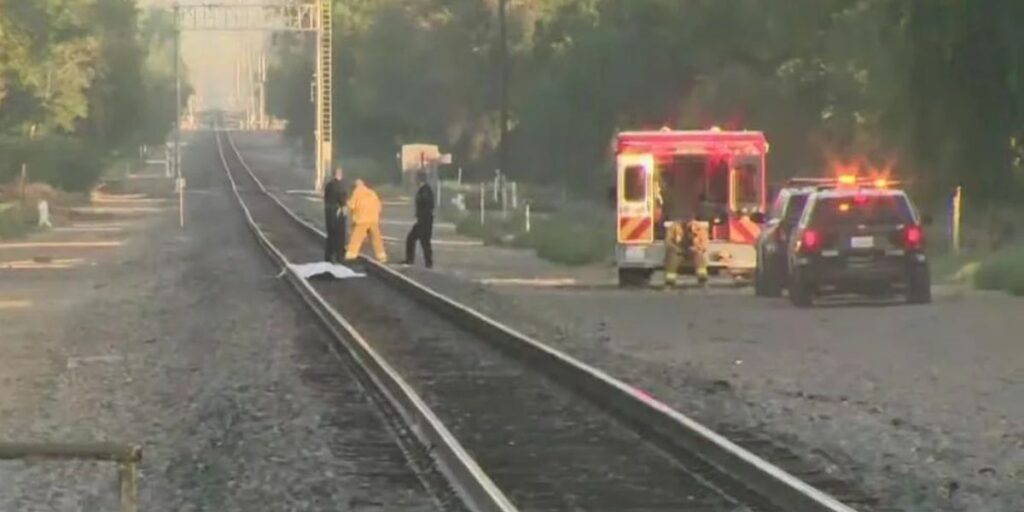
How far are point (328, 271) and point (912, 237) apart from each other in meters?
13.3

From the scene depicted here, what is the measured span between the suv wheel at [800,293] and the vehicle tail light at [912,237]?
1.62m

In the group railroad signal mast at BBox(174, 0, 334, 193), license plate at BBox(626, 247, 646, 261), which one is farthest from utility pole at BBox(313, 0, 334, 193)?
license plate at BBox(626, 247, 646, 261)

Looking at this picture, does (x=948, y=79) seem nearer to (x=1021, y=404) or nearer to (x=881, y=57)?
(x=881, y=57)

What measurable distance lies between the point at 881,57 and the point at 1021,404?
24889 mm

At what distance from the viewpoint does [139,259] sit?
171 feet

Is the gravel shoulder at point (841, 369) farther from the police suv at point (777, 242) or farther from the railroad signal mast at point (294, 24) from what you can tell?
the railroad signal mast at point (294, 24)

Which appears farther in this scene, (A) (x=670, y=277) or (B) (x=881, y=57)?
(B) (x=881, y=57)

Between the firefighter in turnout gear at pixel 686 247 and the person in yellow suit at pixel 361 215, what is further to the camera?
the person in yellow suit at pixel 361 215

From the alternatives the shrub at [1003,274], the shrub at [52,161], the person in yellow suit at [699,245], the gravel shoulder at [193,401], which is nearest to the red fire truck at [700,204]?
the person in yellow suit at [699,245]

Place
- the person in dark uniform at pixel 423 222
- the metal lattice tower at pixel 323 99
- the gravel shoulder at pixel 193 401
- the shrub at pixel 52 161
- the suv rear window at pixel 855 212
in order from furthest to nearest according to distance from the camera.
A: the metal lattice tower at pixel 323 99
the shrub at pixel 52 161
the person in dark uniform at pixel 423 222
the suv rear window at pixel 855 212
the gravel shoulder at pixel 193 401

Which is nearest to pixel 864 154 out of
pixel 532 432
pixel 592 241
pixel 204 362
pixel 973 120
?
pixel 592 241

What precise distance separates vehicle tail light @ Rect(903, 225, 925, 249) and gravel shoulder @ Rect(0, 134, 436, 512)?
8741mm

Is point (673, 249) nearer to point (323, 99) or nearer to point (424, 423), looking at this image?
point (424, 423)

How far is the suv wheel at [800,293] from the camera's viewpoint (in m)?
32.8
